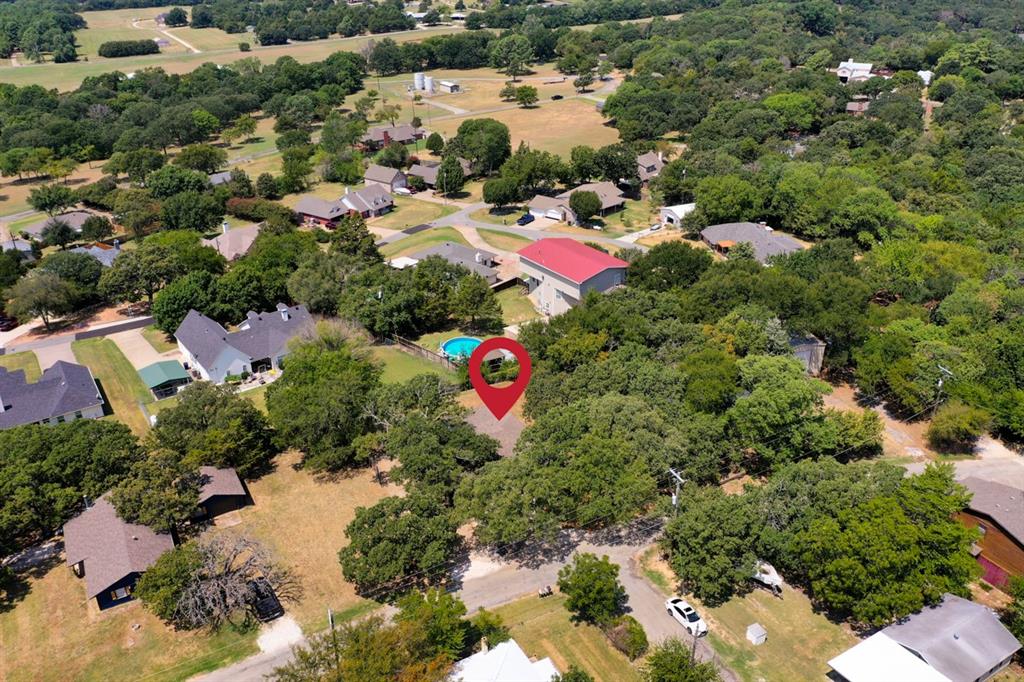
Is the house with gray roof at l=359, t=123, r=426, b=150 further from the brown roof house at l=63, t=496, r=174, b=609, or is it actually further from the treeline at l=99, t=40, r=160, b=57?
the treeline at l=99, t=40, r=160, b=57

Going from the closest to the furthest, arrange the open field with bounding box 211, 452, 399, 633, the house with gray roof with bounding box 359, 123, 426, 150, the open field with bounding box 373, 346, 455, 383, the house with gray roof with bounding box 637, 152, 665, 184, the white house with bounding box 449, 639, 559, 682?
the white house with bounding box 449, 639, 559, 682 → the open field with bounding box 211, 452, 399, 633 → the open field with bounding box 373, 346, 455, 383 → the house with gray roof with bounding box 637, 152, 665, 184 → the house with gray roof with bounding box 359, 123, 426, 150

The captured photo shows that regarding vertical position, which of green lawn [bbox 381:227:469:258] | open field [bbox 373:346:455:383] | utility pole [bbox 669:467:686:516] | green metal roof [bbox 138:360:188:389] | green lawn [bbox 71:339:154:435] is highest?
utility pole [bbox 669:467:686:516]

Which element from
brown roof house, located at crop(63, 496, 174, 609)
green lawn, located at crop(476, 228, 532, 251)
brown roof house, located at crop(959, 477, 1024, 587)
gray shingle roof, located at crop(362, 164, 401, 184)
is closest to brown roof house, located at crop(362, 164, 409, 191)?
gray shingle roof, located at crop(362, 164, 401, 184)

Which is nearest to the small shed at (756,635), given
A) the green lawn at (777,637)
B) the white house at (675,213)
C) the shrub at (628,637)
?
the green lawn at (777,637)

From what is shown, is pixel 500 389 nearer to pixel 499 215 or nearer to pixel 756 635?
pixel 756 635

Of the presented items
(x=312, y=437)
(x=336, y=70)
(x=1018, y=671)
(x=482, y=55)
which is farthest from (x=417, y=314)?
(x=482, y=55)

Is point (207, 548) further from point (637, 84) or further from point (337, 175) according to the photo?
point (637, 84)

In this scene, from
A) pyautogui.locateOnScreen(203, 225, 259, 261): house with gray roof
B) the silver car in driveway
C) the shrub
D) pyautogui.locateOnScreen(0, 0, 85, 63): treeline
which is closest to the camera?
the shrub
